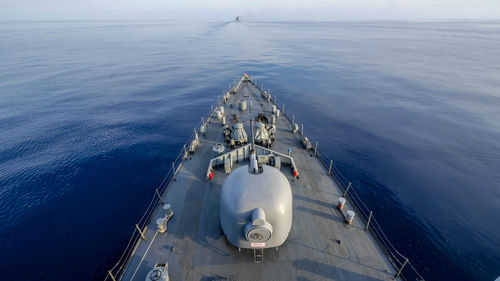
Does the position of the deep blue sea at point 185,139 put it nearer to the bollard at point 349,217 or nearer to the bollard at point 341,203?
the bollard at point 341,203

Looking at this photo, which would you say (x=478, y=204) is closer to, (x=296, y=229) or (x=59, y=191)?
(x=296, y=229)

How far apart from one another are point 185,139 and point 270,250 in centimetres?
3920

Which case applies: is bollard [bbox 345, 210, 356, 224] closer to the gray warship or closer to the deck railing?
the gray warship

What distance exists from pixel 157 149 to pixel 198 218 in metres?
31.4

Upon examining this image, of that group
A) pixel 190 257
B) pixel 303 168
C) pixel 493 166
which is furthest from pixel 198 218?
pixel 493 166

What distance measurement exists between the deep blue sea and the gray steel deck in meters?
12.8

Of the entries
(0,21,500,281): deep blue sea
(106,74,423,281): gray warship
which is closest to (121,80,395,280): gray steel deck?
(106,74,423,281): gray warship

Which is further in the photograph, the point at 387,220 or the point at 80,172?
the point at 80,172

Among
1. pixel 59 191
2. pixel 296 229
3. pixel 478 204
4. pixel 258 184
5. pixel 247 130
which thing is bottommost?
pixel 59 191

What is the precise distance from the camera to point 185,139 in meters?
51.1

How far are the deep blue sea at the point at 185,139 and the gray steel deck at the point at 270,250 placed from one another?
12.8 metres

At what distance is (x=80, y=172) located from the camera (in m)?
38.7

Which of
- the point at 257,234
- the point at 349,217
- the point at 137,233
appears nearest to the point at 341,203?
the point at 349,217

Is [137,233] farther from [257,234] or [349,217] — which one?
[349,217]
